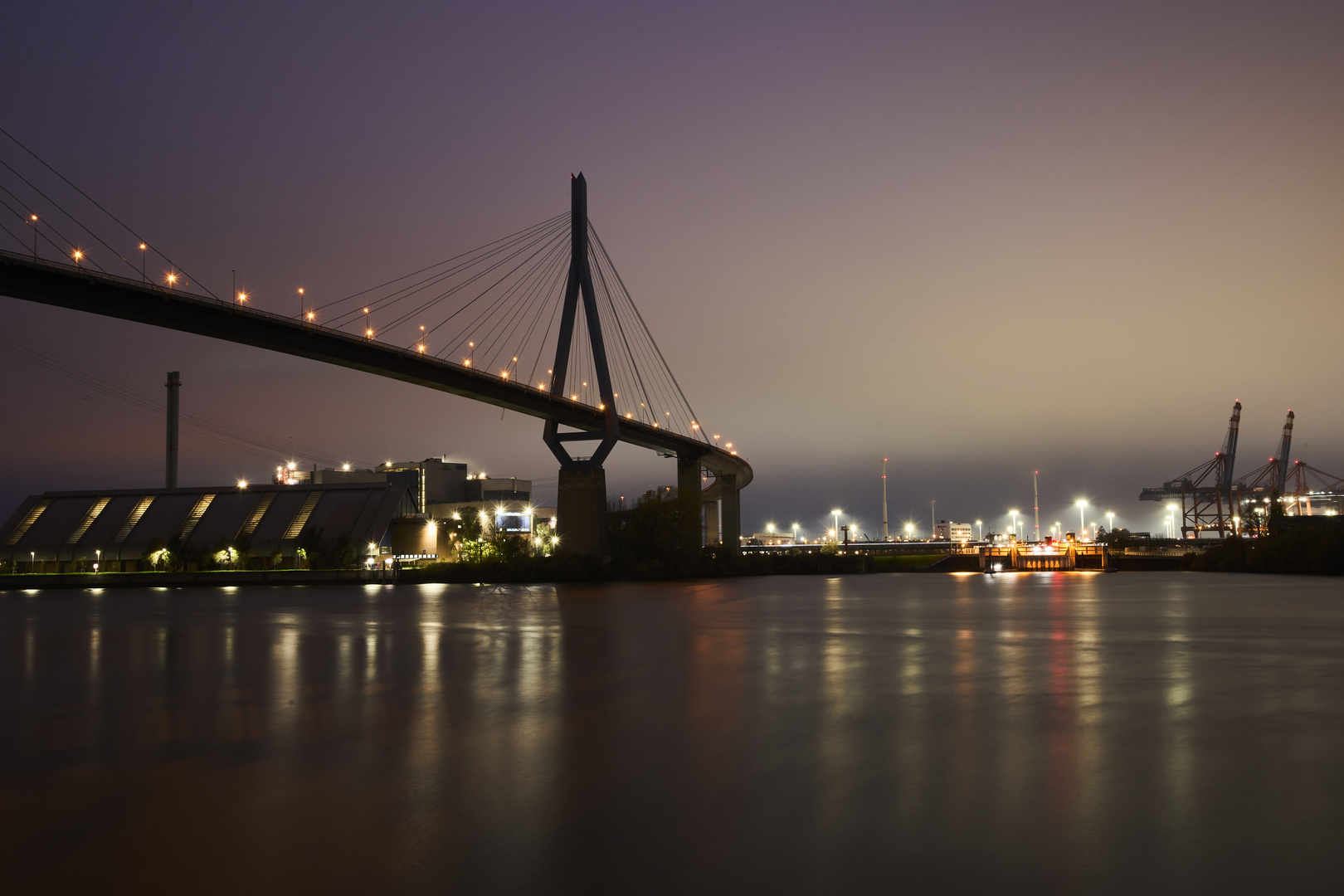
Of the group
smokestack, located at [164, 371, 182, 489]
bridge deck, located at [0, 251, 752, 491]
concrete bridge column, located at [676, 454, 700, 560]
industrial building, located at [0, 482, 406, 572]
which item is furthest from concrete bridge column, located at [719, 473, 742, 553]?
smokestack, located at [164, 371, 182, 489]

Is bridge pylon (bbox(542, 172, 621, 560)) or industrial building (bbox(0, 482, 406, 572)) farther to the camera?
industrial building (bbox(0, 482, 406, 572))

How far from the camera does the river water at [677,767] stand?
6.64m

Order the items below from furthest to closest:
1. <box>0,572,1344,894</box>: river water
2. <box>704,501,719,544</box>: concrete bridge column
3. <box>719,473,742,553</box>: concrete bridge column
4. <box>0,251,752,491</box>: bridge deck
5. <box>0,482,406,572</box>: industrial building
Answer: <box>704,501,719,544</box>: concrete bridge column
<box>719,473,742,553</box>: concrete bridge column
<box>0,482,406,572</box>: industrial building
<box>0,251,752,491</box>: bridge deck
<box>0,572,1344,894</box>: river water

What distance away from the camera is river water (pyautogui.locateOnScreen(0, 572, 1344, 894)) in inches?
262

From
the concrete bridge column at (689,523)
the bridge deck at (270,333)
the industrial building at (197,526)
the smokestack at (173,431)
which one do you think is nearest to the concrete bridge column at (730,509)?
the concrete bridge column at (689,523)

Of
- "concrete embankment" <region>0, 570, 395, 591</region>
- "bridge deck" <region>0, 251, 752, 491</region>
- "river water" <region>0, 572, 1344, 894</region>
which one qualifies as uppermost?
"bridge deck" <region>0, 251, 752, 491</region>

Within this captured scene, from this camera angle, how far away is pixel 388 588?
189 ft

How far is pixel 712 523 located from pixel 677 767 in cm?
11039

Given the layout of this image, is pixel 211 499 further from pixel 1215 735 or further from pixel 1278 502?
pixel 1278 502

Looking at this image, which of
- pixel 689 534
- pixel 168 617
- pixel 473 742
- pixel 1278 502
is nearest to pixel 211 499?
pixel 689 534

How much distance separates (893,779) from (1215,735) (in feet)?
16.2

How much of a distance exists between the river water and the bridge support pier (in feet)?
108

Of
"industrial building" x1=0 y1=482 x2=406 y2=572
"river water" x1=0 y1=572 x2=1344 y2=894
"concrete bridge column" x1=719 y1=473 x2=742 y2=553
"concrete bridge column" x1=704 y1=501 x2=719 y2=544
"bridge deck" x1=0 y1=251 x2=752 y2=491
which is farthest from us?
"concrete bridge column" x1=704 y1=501 x2=719 y2=544

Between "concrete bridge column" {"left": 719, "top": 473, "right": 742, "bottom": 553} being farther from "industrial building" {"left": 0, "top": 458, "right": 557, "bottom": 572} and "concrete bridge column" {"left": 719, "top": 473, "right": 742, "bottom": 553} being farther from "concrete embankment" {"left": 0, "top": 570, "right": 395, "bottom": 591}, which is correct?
"concrete embankment" {"left": 0, "top": 570, "right": 395, "bottom": 591}
